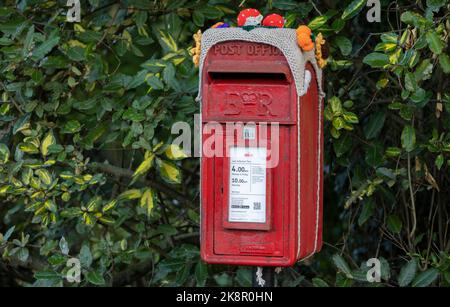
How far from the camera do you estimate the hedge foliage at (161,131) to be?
3697 mm

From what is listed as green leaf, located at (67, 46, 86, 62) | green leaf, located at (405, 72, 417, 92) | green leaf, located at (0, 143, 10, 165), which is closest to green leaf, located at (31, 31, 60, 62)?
green leaf, located at (67, 46, 86, 62)

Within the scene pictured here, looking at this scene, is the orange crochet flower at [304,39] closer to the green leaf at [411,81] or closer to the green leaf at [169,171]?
the green leaf at [411,81]

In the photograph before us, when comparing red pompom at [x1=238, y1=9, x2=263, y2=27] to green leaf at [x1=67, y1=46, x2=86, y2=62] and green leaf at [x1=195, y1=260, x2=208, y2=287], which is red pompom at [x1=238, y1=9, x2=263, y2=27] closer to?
green leaf at [x1=67, y1=46, x2=86, y2=62]

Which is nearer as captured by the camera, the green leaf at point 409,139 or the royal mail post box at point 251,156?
the royal mail post box at point 251,156

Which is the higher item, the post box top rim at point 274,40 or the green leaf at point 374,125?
the post box top rim at point 274,40

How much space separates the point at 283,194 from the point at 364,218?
89 centimetres

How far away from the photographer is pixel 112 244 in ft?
12.9

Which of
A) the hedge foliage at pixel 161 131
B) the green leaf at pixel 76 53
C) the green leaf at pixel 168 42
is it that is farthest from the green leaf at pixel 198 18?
the green leaf at pixel 76 53

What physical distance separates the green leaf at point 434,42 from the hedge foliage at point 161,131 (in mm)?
180

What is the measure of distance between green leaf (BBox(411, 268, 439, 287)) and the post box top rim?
3.46ft

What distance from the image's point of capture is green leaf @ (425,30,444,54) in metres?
3.15

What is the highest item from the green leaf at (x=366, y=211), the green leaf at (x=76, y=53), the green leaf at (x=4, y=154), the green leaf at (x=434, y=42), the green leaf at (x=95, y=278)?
the green leaf at (x=76, y=53)

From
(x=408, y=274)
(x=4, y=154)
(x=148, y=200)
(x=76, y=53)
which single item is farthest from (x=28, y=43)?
(x=408, y=274)

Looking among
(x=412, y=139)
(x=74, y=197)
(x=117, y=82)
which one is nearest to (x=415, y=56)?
(x=412, y=139)
